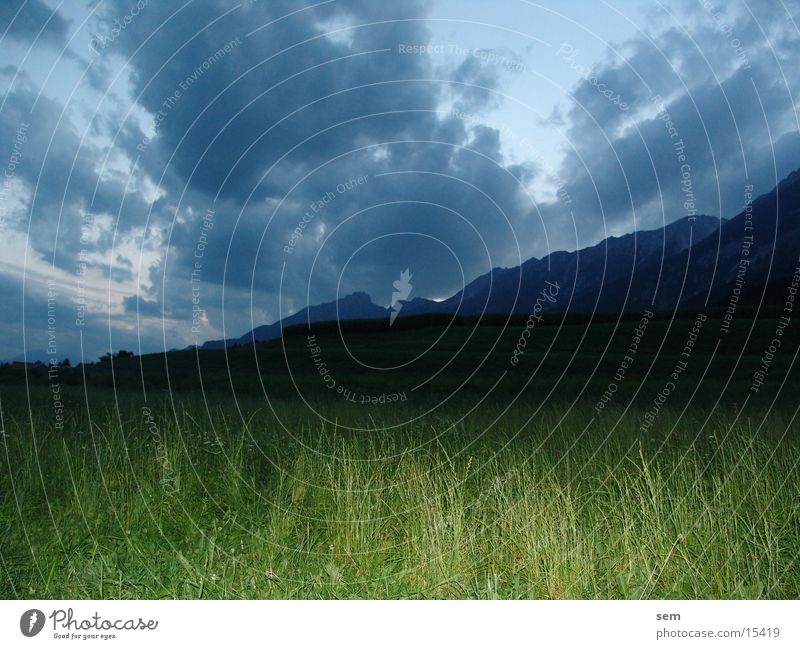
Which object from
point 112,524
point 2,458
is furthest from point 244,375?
point 112,524

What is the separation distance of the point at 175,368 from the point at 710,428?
3888 cm

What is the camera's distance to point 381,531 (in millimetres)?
6148

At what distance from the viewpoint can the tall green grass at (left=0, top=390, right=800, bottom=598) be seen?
4914 mm

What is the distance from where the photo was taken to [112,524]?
6.32 meters

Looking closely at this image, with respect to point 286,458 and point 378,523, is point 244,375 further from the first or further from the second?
point 378,523
